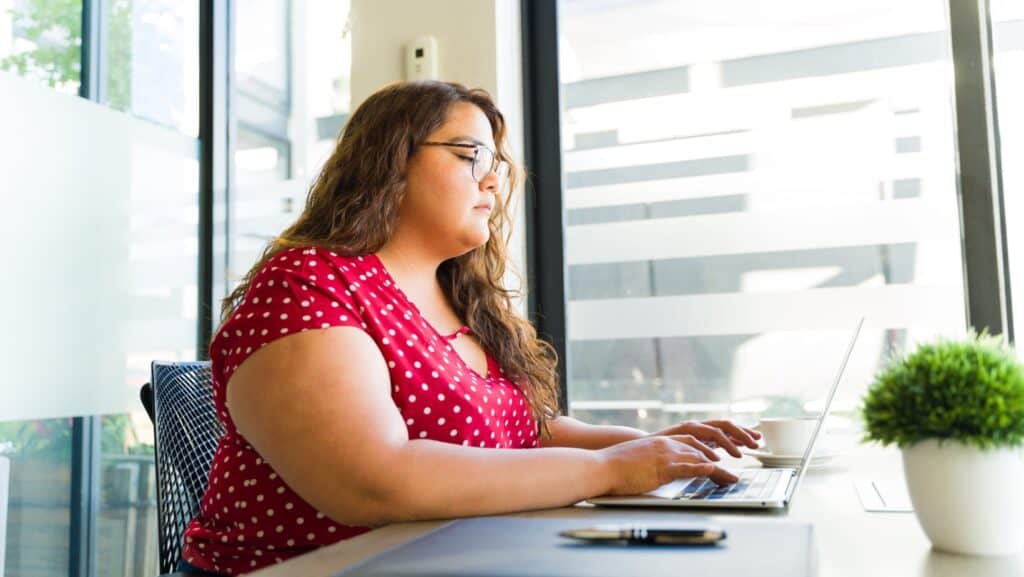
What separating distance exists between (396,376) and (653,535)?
A: 1.76 ft

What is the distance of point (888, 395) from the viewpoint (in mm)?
719

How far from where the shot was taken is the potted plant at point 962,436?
674 millimetres

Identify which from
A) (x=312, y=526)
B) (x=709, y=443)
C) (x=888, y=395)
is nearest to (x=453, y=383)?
(x=312, y=526)

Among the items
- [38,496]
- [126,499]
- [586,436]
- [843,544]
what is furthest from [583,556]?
[126,499]

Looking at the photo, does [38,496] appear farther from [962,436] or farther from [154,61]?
[962,436]

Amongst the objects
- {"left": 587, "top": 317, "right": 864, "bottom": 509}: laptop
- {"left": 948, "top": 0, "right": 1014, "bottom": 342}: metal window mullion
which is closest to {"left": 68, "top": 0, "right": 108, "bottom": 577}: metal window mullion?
{"left": 587, "top": 317, "right": 864, "bottom": 509}: laptop

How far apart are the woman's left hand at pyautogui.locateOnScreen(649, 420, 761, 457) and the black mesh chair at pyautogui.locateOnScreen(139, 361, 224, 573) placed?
2.30 feet

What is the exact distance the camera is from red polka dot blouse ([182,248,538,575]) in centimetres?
104

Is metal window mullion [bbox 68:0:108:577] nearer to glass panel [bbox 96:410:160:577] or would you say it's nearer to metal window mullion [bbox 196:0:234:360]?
glass panel [bbox 96:410:160:577]

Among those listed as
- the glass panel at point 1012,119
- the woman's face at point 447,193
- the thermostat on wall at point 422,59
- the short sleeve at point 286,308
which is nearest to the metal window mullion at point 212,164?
the thermostat on wall at point 422,59

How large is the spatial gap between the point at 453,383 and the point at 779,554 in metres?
0.63

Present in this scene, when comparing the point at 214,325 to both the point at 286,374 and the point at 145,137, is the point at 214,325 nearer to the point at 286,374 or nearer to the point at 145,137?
the point at 145,137

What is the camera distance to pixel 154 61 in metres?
2.30

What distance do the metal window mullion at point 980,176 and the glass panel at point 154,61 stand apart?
6.45ft
